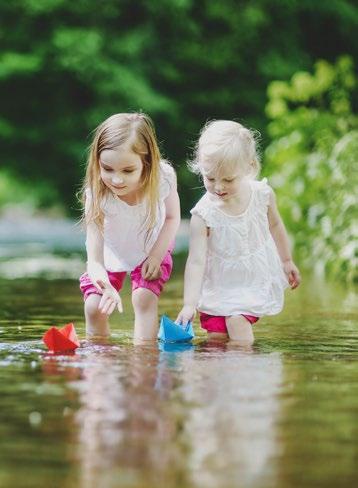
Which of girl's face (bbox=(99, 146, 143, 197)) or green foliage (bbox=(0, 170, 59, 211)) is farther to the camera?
green foliage (bbox=(0, 170, 59, 211))

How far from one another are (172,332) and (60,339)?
0.49m

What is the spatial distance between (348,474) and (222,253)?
2726mm

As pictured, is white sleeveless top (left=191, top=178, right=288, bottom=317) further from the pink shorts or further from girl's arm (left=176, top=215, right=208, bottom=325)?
the pink shorts

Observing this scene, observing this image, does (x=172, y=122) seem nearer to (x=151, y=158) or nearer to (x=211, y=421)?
(x=151, y=158)

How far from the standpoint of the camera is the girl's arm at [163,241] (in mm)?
5098

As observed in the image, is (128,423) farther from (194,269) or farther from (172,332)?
(194,269)

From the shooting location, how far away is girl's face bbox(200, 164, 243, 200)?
500 cm

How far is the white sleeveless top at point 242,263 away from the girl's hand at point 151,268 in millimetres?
246

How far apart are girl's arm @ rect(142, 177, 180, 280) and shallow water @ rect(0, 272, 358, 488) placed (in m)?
0.31

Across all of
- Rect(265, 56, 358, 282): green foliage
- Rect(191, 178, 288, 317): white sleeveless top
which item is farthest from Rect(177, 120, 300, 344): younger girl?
Rect(265, 56, 358, 282): green foliage

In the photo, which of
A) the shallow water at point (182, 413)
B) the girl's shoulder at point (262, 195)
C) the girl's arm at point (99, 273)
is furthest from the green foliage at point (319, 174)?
the shallow water at point (182, 413)

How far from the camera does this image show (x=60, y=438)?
2877 mm

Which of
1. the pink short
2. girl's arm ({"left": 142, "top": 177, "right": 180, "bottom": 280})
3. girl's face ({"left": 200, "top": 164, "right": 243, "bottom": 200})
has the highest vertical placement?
girl's face ({"left": 200, "top": 164, "right": 243, "bottom": 200})

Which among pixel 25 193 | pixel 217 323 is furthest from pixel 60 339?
pixel 25 193
